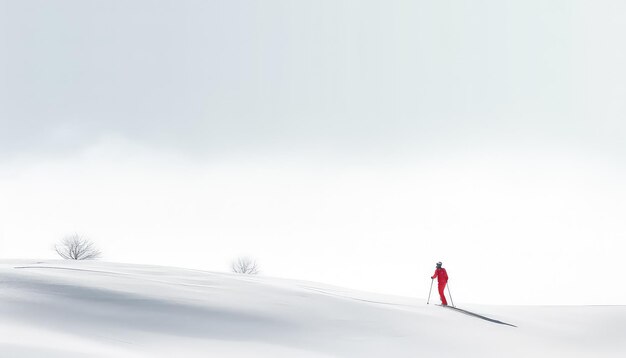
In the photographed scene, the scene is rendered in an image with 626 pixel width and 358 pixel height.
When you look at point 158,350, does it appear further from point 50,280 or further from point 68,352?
point 50,280

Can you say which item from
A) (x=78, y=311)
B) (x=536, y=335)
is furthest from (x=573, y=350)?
(x=78, y=311)

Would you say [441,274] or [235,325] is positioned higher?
[441,274]

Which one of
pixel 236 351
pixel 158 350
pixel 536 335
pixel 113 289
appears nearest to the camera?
pixel 158 350

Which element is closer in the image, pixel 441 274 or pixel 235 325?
pixel 235 325

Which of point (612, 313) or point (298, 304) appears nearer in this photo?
point (298, 304)

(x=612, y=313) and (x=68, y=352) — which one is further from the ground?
(x=612, y=313)

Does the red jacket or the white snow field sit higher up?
the red jacket

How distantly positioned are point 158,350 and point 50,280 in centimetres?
506

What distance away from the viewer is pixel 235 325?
36.1ft

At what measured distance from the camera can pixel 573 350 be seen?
13266 mm

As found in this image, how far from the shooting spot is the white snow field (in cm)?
903

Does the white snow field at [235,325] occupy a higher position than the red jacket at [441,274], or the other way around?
the red jacket at [441,274]

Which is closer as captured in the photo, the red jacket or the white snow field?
the white snow field

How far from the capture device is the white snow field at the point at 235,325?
29.6 feet
